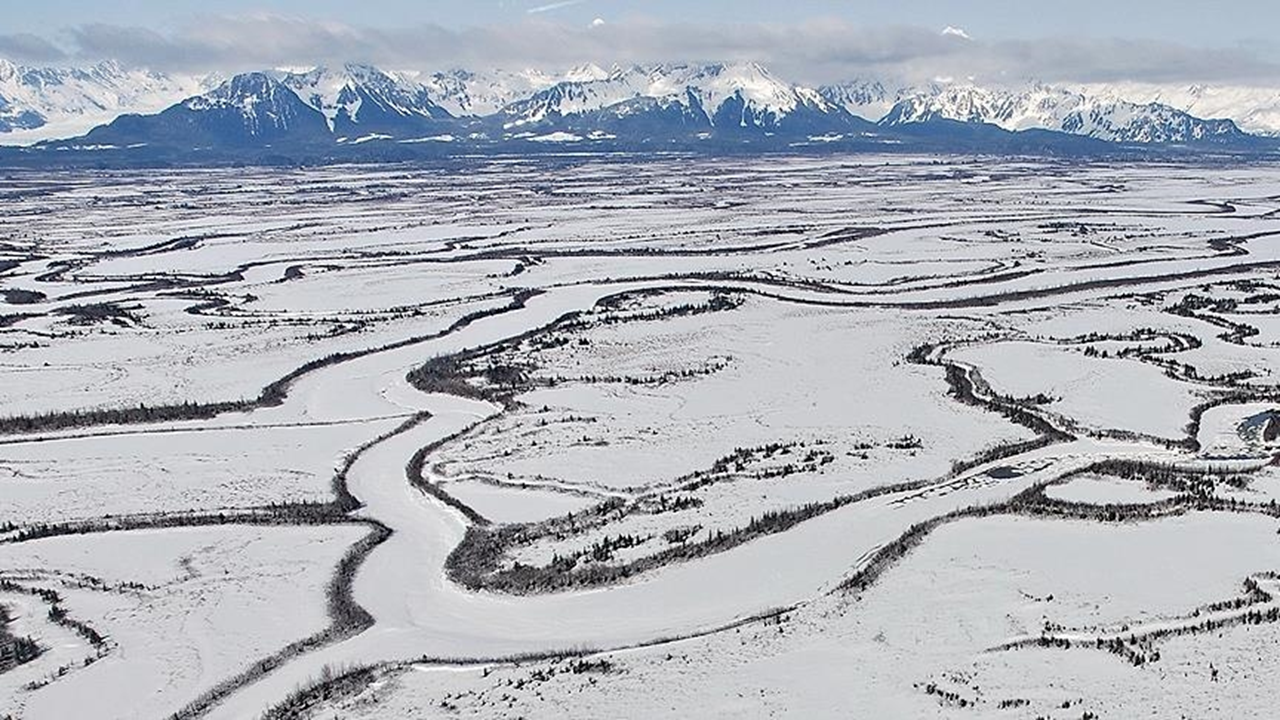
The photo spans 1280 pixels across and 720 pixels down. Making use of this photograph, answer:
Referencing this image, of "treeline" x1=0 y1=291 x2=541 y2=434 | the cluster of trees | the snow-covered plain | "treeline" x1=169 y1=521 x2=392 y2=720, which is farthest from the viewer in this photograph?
"treeline" x1=0 y1=291 x2=541 y2=434

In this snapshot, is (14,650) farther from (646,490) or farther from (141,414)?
(141,414)

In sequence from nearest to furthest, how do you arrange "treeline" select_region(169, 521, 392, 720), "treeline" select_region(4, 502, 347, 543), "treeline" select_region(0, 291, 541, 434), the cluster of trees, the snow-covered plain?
"treeline" select_region(169, 521, 392, 720), the snow-covered plain, the cluster of trees, "treeline" select_region(4, 502, 347, 543), "treeline" select_region(0, 291, 541, 434)

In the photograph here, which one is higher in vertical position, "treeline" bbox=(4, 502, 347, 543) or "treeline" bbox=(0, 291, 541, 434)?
"treeline" bbox=(0, 291, 541, 434)

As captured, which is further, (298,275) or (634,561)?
(298,275)

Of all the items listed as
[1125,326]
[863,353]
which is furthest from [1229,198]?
[863,353]

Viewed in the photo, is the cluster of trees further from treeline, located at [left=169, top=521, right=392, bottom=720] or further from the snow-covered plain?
treeline, located at [left=169, top=521, right=392, bottom=720]

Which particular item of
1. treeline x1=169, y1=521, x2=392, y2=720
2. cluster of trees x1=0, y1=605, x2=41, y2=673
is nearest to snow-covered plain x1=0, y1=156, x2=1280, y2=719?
treeline x1=169, y1=521, x2=392, y2=720

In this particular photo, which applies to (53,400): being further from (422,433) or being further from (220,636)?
(220,636)

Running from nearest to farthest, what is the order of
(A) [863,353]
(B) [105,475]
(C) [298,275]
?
1. (B) [105,475]
2. (A) [863,353]
3. (C) [298,275]

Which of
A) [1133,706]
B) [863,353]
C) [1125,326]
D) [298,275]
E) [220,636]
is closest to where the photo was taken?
[1133,706]

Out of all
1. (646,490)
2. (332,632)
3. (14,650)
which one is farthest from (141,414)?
(332,632)
